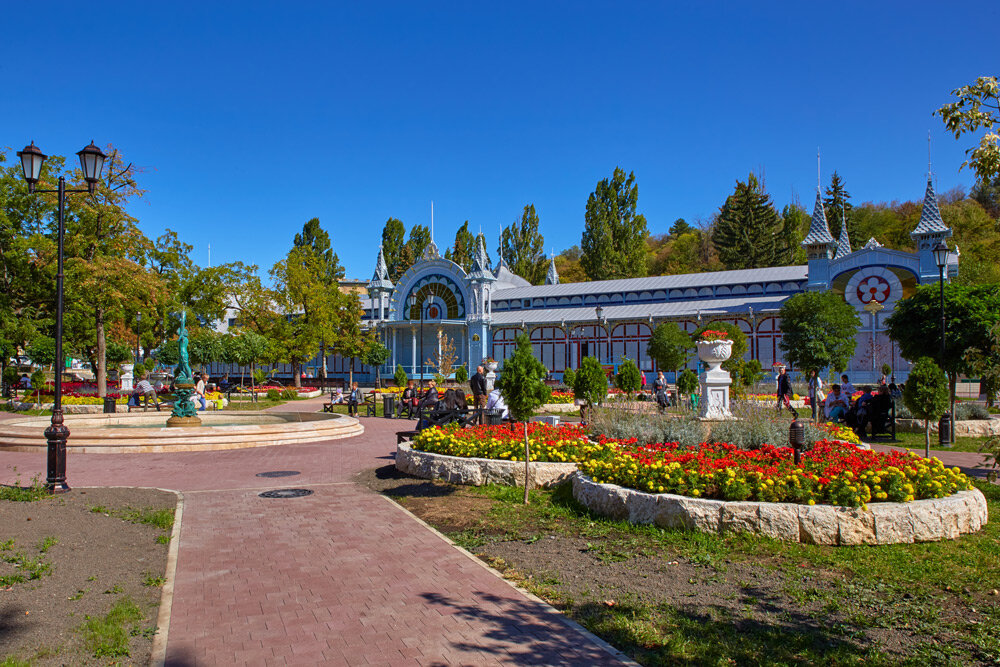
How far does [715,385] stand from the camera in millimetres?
15148

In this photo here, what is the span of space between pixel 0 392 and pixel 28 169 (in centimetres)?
3477

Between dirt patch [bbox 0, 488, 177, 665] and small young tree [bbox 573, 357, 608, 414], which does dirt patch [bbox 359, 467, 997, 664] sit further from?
small young tree [bbox 573, 357, 608, 414]

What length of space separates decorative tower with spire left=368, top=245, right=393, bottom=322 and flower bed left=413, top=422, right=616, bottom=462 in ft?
140

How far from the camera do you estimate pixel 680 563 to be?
6.39 meters

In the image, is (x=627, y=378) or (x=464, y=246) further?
(x=464, y=246)

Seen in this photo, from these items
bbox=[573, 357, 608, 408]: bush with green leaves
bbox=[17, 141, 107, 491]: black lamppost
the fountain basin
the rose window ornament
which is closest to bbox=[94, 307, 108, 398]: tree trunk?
the fountain basin

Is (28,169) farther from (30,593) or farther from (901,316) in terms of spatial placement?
(901,316)

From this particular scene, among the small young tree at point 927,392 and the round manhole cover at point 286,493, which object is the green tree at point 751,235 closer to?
the small young tree at point 927,392

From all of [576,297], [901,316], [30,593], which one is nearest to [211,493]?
[30,593]

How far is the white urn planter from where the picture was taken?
15.0 meters

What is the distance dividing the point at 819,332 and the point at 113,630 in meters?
28.4

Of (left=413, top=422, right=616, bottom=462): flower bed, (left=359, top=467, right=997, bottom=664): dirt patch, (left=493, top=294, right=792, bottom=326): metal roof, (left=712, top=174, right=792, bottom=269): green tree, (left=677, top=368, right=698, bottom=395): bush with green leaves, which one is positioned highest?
(left=712, top=174, right=792, bottom=269): green tree

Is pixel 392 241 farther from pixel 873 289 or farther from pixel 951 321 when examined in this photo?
pixel 951 321

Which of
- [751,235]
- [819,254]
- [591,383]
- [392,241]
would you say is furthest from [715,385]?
[392,241]
